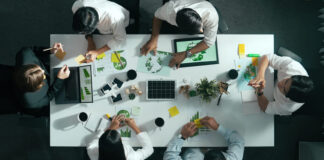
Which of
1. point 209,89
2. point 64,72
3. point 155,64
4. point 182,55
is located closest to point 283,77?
point 209,89

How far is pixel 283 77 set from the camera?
2230 millimetres

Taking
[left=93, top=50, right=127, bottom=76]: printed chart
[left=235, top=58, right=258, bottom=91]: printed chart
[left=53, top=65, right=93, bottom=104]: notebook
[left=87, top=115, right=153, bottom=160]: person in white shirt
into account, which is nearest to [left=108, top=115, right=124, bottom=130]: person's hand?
[left=87, top=115, right=153, bottom=160]: person in white shirt

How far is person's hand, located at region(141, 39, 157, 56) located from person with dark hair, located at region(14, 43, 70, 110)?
2.23 feet

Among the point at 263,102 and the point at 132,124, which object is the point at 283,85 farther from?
the point at 132,124

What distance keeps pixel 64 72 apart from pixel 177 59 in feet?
3.24

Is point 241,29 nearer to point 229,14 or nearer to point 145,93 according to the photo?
point 229,14

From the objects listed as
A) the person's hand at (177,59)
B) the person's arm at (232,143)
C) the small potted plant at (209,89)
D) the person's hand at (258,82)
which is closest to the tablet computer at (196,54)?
the person's hand at (177,59)

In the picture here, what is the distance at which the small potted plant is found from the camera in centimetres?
213

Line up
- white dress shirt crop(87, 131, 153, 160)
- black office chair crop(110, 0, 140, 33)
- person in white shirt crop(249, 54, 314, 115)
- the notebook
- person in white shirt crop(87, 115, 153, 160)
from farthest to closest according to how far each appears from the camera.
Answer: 1. black office chair crop(110, 0, 140, 33)
2. the notebook
3. white dress shirt crop(87, 131, 153, 160)
4. person in white shirt crop(249, 54, 314, 115)
5. person in white shirt crop(87, 115, 153, 160)

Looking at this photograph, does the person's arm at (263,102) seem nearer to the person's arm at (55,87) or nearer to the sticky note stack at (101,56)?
the sticky note stack at (101,56)

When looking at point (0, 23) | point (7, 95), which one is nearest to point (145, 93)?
point (7, 95)

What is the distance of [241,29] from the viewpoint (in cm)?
315

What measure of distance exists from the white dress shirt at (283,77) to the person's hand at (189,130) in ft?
2.15

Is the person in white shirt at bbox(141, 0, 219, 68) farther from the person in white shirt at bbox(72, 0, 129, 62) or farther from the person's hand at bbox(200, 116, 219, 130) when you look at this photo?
the person's hand at bbox(200, 116, 219, 130)
